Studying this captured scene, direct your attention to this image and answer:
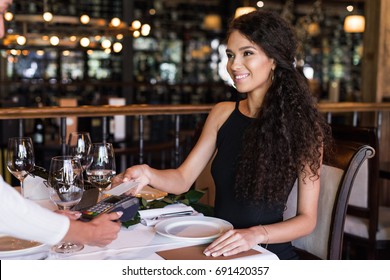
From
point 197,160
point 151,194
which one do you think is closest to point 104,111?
point 197,160

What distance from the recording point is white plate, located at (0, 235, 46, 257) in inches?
55.1

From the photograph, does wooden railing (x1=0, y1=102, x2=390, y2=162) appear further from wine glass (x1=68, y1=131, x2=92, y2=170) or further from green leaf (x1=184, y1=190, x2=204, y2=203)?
green leaf (x1=184, y1=190, x2=204, y2=203)

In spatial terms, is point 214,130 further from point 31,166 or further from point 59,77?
point 59,77

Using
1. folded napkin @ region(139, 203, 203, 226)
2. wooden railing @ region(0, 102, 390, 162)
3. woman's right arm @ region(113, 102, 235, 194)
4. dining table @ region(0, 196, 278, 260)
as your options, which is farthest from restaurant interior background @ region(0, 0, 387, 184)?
dining table @ region(0, 196, 278, 260)

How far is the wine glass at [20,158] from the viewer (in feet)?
6.12

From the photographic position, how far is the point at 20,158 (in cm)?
186

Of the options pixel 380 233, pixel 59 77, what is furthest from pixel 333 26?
pixel 380 233

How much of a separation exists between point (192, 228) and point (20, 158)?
668 millimetres

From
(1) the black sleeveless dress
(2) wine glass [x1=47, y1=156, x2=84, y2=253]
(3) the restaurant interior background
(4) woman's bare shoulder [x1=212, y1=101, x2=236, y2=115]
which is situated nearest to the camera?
(2) wine glass [x1=47, y1=156, x2=84, y2=253]

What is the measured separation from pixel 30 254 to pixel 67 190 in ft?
0.65

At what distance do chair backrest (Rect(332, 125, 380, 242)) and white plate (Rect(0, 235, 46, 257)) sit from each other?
1742mm

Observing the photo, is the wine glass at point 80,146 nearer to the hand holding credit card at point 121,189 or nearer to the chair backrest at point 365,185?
the hand holding credit card at point 121,189

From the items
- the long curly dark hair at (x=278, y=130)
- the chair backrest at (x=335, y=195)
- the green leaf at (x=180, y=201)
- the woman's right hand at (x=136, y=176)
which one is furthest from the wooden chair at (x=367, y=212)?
the woman's right hand at (x=136, y=176)

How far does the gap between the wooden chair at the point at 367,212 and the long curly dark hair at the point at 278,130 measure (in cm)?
87
